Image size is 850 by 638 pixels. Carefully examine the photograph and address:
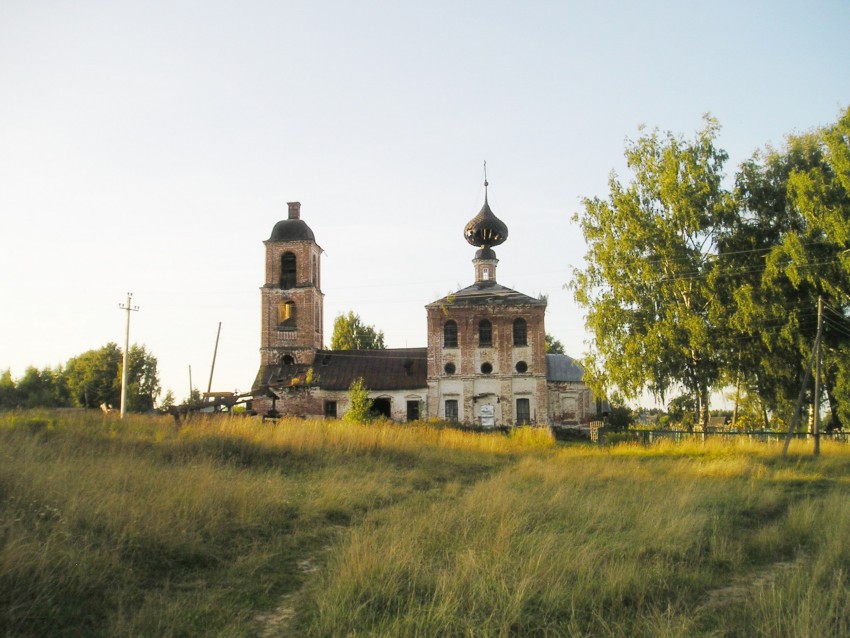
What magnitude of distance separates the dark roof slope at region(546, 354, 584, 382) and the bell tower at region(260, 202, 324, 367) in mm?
12304

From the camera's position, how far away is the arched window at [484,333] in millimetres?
34219

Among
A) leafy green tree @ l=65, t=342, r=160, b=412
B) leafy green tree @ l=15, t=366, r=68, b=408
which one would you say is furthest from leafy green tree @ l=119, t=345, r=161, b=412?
leafy green tree @ l=15, t=366, r=68, b=408

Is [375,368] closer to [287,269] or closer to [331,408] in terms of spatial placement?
[331,408]

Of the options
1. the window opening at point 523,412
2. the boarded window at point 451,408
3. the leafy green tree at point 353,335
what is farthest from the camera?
the leafy green tree at point 353,335

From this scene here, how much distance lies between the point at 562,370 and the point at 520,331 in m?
3.03

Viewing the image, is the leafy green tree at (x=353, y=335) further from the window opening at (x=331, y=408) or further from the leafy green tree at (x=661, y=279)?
the leafy green tree at (x=661, y=279)

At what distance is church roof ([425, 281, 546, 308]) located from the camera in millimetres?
33844

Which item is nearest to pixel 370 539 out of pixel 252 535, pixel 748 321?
pixel 252 535

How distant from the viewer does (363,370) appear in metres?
35.5

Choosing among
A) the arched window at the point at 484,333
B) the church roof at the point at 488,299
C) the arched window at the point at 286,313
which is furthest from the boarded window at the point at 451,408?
the arched window at the point at 286,313

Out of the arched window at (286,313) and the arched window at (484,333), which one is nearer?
the arched window at (484,333)

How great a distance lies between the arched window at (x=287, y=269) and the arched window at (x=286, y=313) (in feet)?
3.63

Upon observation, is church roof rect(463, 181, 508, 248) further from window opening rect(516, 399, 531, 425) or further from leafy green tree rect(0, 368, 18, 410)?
leafy green tree rect(0, 368, 18, 410)

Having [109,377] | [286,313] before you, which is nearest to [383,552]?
[286,313]
